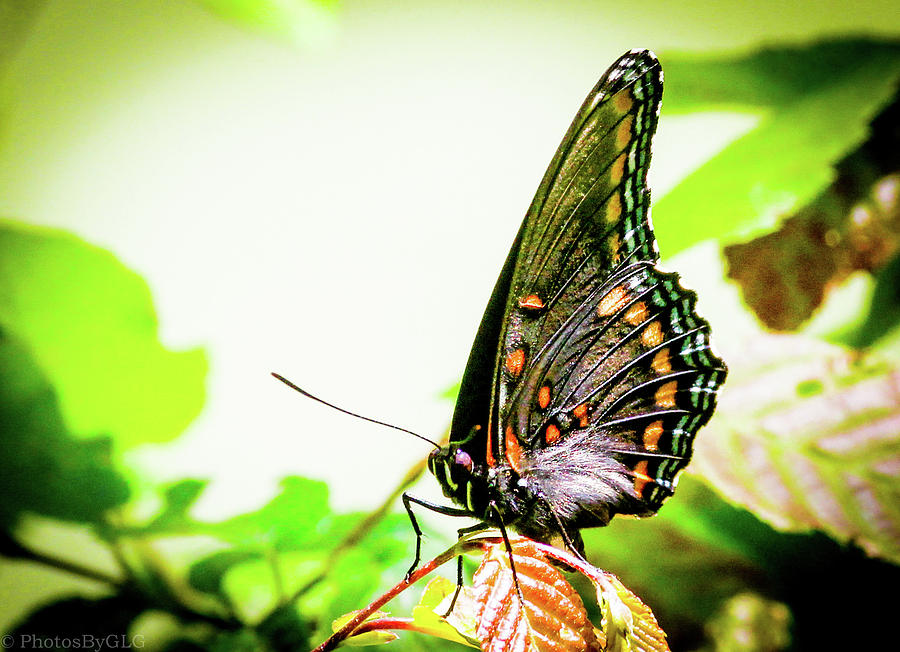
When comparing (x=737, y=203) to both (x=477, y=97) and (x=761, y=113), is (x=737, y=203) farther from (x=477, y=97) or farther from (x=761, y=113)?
(x=477, y=97)

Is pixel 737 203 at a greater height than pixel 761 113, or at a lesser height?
lesser

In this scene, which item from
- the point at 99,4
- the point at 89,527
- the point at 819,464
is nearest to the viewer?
the point at 819,464

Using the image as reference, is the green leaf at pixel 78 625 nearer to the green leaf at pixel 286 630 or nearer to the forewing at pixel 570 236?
the green leaf at pixel 286 630

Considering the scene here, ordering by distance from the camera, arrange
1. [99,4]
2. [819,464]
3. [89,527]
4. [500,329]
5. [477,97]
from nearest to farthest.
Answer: [500,329], [819,464], [89,527], [99,4], [477,97]

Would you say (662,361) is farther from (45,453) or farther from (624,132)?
(45,453)

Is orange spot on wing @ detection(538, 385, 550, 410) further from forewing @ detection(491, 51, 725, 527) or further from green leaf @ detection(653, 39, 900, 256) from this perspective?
green leaf @ detection(653, 39, 900, 256)

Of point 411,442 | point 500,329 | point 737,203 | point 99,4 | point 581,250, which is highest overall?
point 737,203

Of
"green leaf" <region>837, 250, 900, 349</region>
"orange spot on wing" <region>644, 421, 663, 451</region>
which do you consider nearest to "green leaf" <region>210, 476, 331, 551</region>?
"orange spot on wing" <region>644, 421, 663, 451</region>

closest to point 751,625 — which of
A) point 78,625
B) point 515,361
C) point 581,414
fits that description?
point 581,414

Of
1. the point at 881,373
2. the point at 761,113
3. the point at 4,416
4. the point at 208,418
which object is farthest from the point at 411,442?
the point at 761,113
